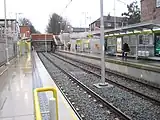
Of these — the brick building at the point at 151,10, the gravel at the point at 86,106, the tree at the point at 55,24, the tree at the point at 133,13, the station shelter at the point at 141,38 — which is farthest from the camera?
the tree at the point at 55,24

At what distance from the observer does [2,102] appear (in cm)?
853

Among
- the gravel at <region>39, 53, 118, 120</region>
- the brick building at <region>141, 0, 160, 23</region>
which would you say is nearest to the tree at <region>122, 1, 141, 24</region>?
the brick building at <region>141, 0, 160, 23</region>

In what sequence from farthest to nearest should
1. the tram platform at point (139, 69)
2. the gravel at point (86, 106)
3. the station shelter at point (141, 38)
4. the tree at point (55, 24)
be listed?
the tree at point (55, 24), the station shelter at point (141, 38), the tram platform at point (139, 69), the gravel at point (86, 106)

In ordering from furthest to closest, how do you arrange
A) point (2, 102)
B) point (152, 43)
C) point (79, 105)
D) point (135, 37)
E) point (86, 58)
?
point (86, 58) → point (135, 37) → point (152, 43) → point (79, 105) → point (2, 102)

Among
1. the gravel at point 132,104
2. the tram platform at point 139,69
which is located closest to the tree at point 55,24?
the tram platform at point 139,69

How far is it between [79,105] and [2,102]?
2837 millimetres

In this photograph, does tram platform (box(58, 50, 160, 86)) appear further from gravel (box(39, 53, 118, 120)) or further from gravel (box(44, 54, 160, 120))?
gravel (box(39, 53, 118, 120))

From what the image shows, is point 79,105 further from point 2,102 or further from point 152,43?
point 152,43

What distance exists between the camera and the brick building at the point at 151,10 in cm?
3831

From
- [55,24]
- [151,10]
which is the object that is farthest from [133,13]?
[151,10]

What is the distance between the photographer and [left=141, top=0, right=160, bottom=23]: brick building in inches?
1508

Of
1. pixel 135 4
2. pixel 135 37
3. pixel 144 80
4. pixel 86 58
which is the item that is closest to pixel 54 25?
pixel 135 4

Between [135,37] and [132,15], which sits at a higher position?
[132,15]

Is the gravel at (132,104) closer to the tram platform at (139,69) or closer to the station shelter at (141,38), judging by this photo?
the tram platform at (139,69)
